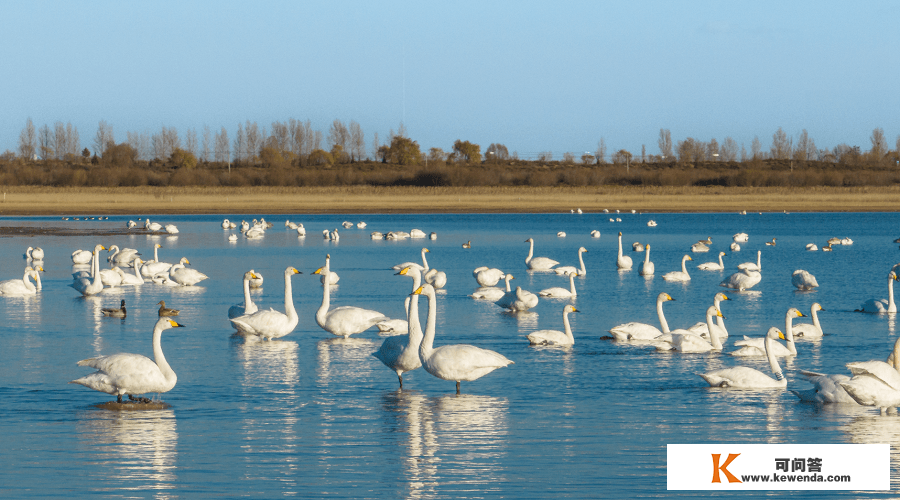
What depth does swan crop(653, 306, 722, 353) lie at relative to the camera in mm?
15930

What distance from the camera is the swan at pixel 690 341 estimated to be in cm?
1593

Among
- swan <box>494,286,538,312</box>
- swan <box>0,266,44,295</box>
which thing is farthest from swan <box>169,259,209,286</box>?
swan <box>494,286,538,312</box>

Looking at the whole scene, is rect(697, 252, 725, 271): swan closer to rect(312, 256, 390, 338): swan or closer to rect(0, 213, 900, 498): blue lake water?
rect(0, 213, 900, 498): blue lake water

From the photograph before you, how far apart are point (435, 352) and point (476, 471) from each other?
332 centimetres

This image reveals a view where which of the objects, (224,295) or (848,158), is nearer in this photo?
(224,295)

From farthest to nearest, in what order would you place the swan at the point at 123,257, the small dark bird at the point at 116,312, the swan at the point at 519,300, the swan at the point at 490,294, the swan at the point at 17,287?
the swan at the point at 123,257 → the swan at the point at 17,287 → the swan at the point at 490,294 → the swan at the point at 519,300 → the small dark bird at the point at 116,312

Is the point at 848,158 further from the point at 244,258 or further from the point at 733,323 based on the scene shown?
the point at 733,323

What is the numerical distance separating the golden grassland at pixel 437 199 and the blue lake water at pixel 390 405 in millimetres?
52570

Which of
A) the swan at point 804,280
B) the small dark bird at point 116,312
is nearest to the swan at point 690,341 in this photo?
the swan at point 804,280

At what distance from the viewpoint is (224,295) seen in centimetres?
2441

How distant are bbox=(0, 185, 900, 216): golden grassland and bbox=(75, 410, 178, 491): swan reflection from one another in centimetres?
6493

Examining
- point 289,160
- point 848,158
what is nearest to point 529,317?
point 289,160

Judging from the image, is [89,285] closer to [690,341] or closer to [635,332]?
[635,332]

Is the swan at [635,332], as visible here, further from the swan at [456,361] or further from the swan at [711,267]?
the swan at [711,267]
